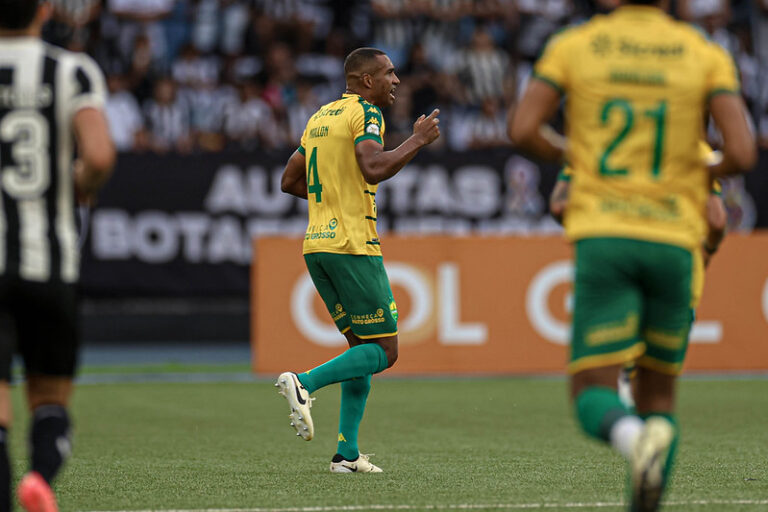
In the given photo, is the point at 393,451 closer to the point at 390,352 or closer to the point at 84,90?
the point at 390,352

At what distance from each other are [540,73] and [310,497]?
2.49 m

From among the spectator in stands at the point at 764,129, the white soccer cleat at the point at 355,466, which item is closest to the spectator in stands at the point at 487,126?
the spectator in stands at the point at 764,129

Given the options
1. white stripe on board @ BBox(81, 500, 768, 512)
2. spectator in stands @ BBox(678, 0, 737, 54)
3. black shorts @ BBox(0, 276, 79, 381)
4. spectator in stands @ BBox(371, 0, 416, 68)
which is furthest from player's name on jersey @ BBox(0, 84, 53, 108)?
spectator in stands @ BBox(678, 0, 737, 54)

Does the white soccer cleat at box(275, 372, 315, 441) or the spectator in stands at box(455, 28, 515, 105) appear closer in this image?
the white soccer cleat at box(275, 372, 315, 441)

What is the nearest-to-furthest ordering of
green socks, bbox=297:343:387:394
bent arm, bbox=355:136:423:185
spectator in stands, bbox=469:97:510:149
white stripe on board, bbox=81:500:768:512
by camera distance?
white stripe on board, bbox=81:500:768:512 < bent arm, bbox=355:136:423:185 < green socks, bbox=297:343:387:394 < spectator in stands, bbox=469:97:510:149

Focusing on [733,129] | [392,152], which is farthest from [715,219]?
[392,152]

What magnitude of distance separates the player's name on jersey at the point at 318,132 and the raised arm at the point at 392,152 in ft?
1.06

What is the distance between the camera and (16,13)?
4.27m

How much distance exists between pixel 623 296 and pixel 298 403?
9.32 ft

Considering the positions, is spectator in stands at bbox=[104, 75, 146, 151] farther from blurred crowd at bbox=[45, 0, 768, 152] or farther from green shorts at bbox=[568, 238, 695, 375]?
green shorts at bbox=[568, 238, 695, 375]

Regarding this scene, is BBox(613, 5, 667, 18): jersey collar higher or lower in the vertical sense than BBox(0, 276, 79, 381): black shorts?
higher

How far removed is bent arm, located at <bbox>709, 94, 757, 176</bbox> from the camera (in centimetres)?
434

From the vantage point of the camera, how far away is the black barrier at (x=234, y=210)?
1630 cm

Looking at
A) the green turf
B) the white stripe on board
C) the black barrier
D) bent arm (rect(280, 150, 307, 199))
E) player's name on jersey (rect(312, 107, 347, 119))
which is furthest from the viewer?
the black barrier
